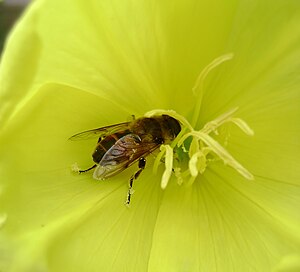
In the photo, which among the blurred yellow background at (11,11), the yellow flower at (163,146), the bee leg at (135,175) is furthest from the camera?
the blurred yellow background at (11,11)

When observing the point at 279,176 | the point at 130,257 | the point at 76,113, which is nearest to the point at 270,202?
the point at 279,176

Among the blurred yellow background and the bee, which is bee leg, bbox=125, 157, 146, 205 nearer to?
the bee

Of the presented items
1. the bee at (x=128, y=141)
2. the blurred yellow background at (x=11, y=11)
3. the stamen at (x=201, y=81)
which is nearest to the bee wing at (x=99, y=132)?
the bee at (x=128, y=141)

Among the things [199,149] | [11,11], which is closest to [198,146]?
[199,149]

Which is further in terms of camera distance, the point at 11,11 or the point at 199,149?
the point at 11,11

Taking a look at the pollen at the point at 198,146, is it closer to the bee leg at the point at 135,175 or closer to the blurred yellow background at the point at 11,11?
the bee leg at the point at 135,175

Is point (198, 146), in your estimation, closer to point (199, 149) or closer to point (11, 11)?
point (199, 149)

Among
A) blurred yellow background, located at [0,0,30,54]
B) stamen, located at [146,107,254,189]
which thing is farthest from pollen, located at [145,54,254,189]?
blurred yellow background, located at [0,0,30,54]

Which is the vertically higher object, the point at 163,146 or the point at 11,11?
the point at 11,11

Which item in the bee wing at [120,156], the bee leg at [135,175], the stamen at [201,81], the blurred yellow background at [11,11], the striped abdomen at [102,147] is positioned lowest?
the bee leg at [135,175]
